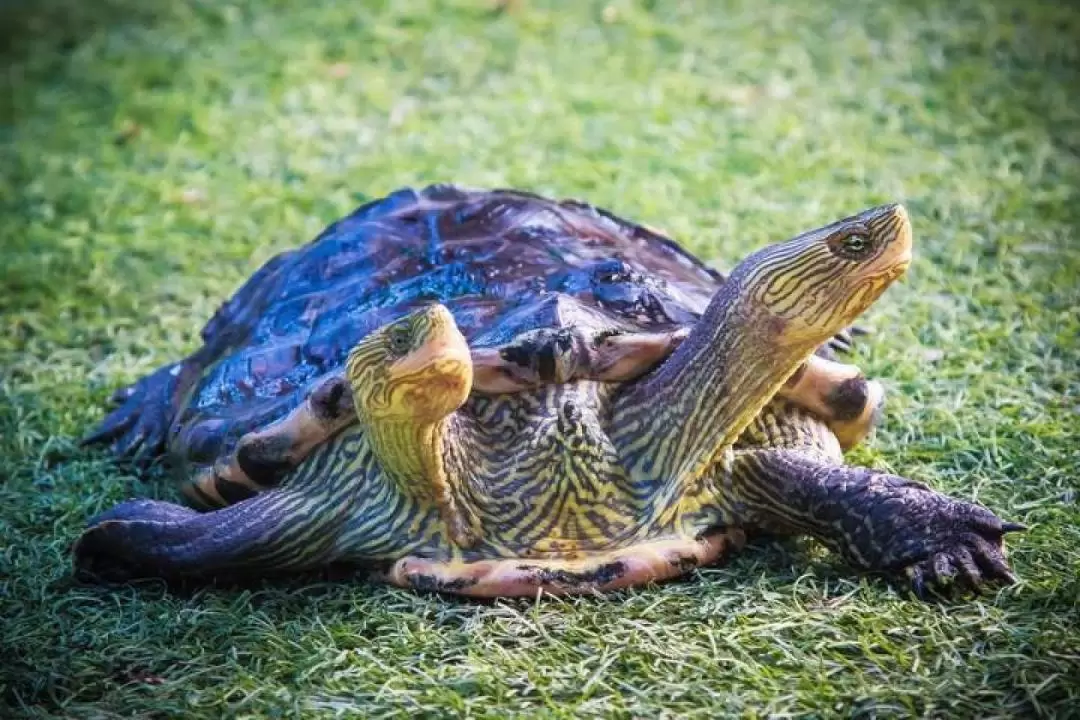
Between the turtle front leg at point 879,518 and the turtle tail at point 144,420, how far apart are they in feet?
6.34

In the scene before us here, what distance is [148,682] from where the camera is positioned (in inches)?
139

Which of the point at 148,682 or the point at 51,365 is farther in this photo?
the point at 51,365

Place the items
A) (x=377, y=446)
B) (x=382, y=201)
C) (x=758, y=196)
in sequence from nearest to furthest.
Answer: (x=377, y=446), (x=382, y=201), (x=758, y=196)

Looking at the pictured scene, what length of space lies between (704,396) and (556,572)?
1.94 feet

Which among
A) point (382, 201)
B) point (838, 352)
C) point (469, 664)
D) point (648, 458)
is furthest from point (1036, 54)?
point (469, 664)

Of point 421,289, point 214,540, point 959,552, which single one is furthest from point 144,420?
point 959,552

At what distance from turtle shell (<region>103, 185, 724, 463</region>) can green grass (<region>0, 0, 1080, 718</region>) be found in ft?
1.58

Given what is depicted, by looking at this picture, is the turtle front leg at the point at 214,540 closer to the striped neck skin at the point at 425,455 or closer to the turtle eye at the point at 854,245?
the striped neck skin at the point at 425,455

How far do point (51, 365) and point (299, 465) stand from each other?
1.99 metres

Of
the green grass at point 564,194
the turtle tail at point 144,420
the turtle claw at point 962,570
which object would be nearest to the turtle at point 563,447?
the turtle claw at point 962,570

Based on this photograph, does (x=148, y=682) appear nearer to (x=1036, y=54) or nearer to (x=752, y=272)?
(x=752, y=272)

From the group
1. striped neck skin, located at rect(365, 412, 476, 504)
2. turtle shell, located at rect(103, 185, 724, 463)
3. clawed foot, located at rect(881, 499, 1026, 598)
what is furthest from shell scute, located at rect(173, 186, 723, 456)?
clawed foot, located at rect(881, 499, 1026, 598)

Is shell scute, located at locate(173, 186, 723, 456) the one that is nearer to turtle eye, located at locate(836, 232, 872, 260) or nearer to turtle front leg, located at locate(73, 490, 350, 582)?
turtle front leg, located at locate(73, 490, 350, 582)

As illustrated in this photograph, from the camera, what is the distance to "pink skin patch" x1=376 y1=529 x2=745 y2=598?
12.4 feet
